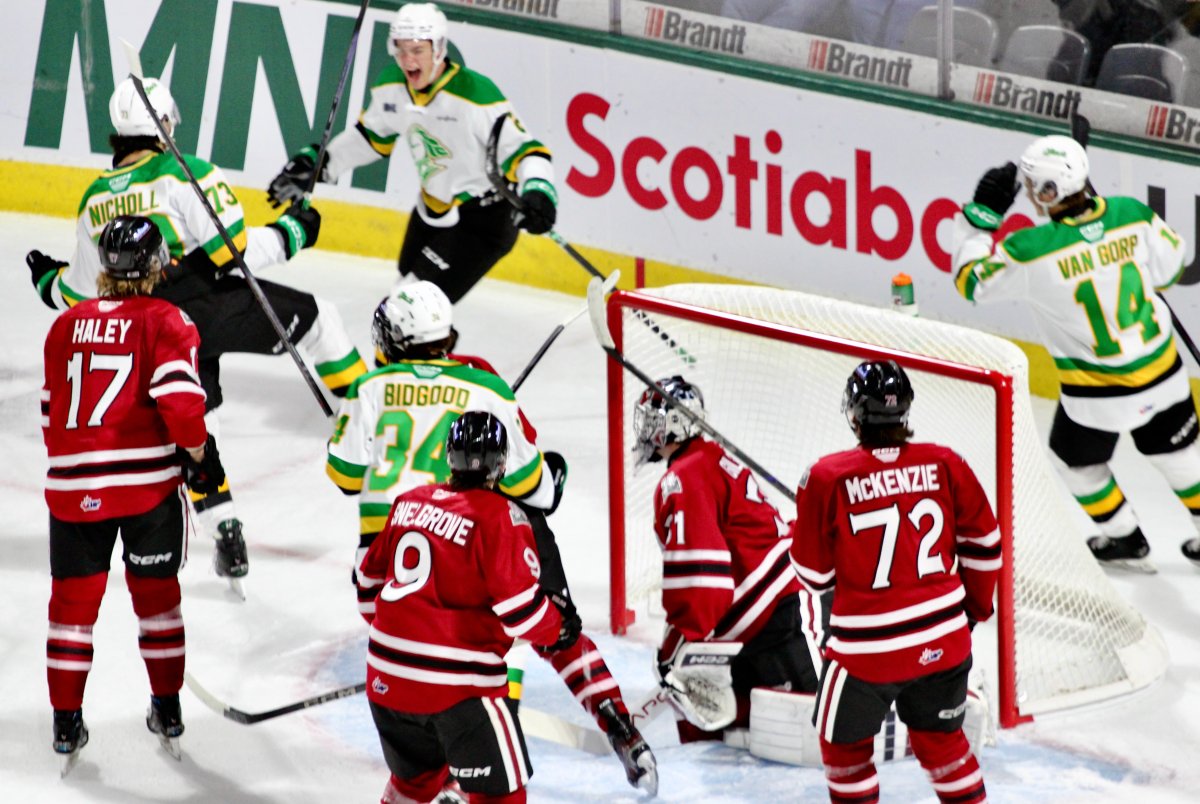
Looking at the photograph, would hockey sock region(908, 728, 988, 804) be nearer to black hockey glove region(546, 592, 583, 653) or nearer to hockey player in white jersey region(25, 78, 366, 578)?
black hockey glove region(546, 592, 583, 653)

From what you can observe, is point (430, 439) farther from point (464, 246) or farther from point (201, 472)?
point (464, 246)

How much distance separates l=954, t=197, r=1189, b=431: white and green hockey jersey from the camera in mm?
4656

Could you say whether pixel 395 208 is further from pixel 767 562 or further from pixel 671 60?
pixel 767 562

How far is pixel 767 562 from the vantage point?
3.94 m

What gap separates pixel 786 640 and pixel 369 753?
0.93 meters

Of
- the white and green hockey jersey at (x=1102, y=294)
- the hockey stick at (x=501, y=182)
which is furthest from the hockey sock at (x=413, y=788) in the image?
the white and green hockey jersey at (x=1102, y=294)

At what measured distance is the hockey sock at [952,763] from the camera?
3.34 meters

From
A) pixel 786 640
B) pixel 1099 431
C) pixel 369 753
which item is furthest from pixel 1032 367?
pixel 369 753

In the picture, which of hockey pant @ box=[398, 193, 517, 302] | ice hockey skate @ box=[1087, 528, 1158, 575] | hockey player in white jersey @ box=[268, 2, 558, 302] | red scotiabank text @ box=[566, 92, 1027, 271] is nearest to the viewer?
ice hockey skate @ box=[1087, 528, 1158, 575]

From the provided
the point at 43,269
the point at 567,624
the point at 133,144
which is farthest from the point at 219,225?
the point at 567,624

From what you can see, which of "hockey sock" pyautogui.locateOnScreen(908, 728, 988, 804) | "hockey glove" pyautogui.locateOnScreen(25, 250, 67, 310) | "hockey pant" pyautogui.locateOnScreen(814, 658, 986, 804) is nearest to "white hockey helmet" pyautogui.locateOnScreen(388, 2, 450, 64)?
"hockey glove" pyautogui.locateOnScreen(25, 250, 67, 310)

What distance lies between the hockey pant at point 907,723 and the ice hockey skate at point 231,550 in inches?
77.0

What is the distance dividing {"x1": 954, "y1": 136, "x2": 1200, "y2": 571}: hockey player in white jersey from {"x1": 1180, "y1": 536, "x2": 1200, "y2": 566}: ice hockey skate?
72 mm

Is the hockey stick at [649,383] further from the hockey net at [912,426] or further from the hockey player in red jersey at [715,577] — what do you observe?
the hockey net at [912,426]
